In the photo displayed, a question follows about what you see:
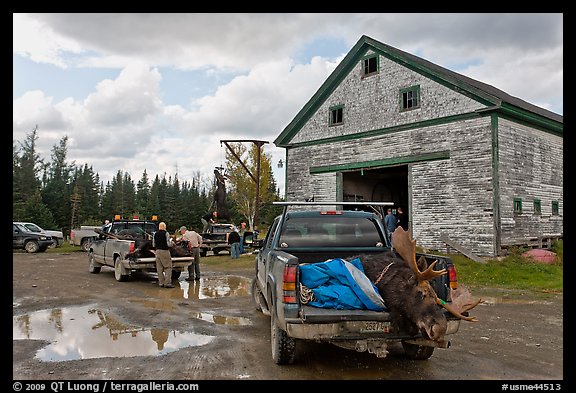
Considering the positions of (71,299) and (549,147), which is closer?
(71,299)

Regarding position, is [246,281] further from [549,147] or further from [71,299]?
[549,147]

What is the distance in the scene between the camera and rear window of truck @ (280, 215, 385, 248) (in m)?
6.74

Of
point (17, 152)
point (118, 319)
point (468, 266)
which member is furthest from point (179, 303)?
point (17, 152)

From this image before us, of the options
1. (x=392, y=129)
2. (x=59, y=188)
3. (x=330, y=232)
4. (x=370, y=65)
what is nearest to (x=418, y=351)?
(x=330, y=232)

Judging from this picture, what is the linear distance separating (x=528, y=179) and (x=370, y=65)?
8.79m

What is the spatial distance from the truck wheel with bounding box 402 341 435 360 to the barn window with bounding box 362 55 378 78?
17.4m

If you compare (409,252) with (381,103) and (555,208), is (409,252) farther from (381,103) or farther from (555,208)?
(555,208)

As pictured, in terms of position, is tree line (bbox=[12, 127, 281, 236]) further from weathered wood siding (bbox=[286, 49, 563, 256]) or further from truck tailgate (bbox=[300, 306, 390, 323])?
truck tailgate (bbox=[300, 306, 390, 323])

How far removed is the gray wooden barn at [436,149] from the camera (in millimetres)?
17266

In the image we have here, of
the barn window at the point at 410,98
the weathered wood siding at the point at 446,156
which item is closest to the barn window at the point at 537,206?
the weathered wood siding at the point at 446,156

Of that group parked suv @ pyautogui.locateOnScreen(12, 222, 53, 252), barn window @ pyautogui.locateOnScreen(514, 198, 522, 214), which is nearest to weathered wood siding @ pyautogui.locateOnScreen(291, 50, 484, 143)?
barn window @ pyautogui.locateOnScreen(514, 198, 522, 214)
